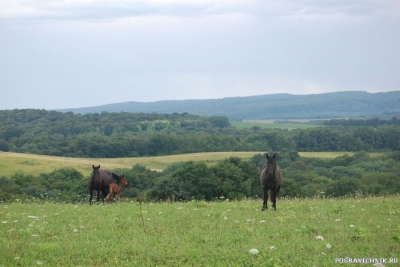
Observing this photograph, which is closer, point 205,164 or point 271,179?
point 271,179

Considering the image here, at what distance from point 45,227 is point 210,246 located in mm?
4743

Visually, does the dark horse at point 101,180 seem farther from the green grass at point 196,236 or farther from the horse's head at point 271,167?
the horse's head at point 271,167

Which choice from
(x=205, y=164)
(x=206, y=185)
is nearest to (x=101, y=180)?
(x=206, y=185)

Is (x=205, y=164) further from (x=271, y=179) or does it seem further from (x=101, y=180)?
(x=271, y=179)

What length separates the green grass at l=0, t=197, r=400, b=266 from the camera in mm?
10906

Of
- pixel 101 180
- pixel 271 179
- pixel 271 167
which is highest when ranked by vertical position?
pixel 271 167

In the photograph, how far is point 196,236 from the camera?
1273cm

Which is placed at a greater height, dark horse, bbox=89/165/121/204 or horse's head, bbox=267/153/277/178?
horse's head, bbox=267/153/277/178

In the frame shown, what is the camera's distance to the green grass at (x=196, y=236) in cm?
1091

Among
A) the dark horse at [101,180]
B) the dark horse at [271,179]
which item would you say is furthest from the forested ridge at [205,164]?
the dark horse at [271,179]

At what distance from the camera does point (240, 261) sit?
35.1ft

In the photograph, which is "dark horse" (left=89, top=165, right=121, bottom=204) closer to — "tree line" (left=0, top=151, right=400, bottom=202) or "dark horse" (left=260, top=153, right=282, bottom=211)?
"dark horse" (left=260, top=153, right=282, bottom=211)

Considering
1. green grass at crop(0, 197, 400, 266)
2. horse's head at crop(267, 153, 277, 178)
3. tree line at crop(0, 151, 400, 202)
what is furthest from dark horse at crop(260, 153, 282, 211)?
tree line at crop(0, 151, 400, 202)

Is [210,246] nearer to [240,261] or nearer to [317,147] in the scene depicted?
[240,261]
